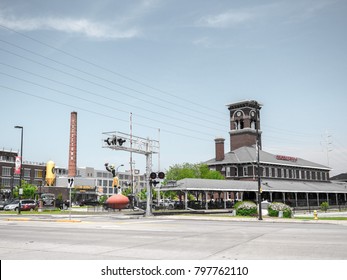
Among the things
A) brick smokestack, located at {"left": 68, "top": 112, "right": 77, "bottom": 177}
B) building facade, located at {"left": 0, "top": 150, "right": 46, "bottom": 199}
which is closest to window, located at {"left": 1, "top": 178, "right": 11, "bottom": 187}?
building facade, located at {"left": 0, "top": 150, "right": 46, "bottom": 199}

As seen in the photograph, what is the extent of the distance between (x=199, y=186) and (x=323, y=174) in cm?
6087

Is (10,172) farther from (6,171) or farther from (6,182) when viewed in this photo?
(6,182)

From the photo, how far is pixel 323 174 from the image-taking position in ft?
338

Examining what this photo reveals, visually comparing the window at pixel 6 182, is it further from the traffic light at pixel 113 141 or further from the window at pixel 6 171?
the traffic light at pixel 113 141

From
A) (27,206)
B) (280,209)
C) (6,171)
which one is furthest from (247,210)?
(6,171)

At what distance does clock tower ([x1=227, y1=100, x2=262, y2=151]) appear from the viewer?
316ft

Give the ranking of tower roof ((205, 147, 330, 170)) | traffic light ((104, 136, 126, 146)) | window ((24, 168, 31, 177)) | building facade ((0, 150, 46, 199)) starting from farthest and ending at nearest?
window ((24, 168, 31, 177)) → building facade ((0, 150, 46, 199)) → tower roof ((205, 147, 330, 170)) → traffic light ((104, 136, 126, 146))

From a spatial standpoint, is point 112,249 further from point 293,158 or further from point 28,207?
point 293,158

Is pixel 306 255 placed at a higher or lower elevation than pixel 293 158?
lower

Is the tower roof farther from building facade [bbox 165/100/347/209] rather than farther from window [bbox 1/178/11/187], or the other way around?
window [bbox 1/178/11/187]

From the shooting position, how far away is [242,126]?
99625 mm

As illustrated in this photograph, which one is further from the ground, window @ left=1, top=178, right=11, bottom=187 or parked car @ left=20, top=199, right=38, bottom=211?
window @ left=1, top=178, right=11, bottom=187

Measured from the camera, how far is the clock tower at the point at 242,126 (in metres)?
96.2
